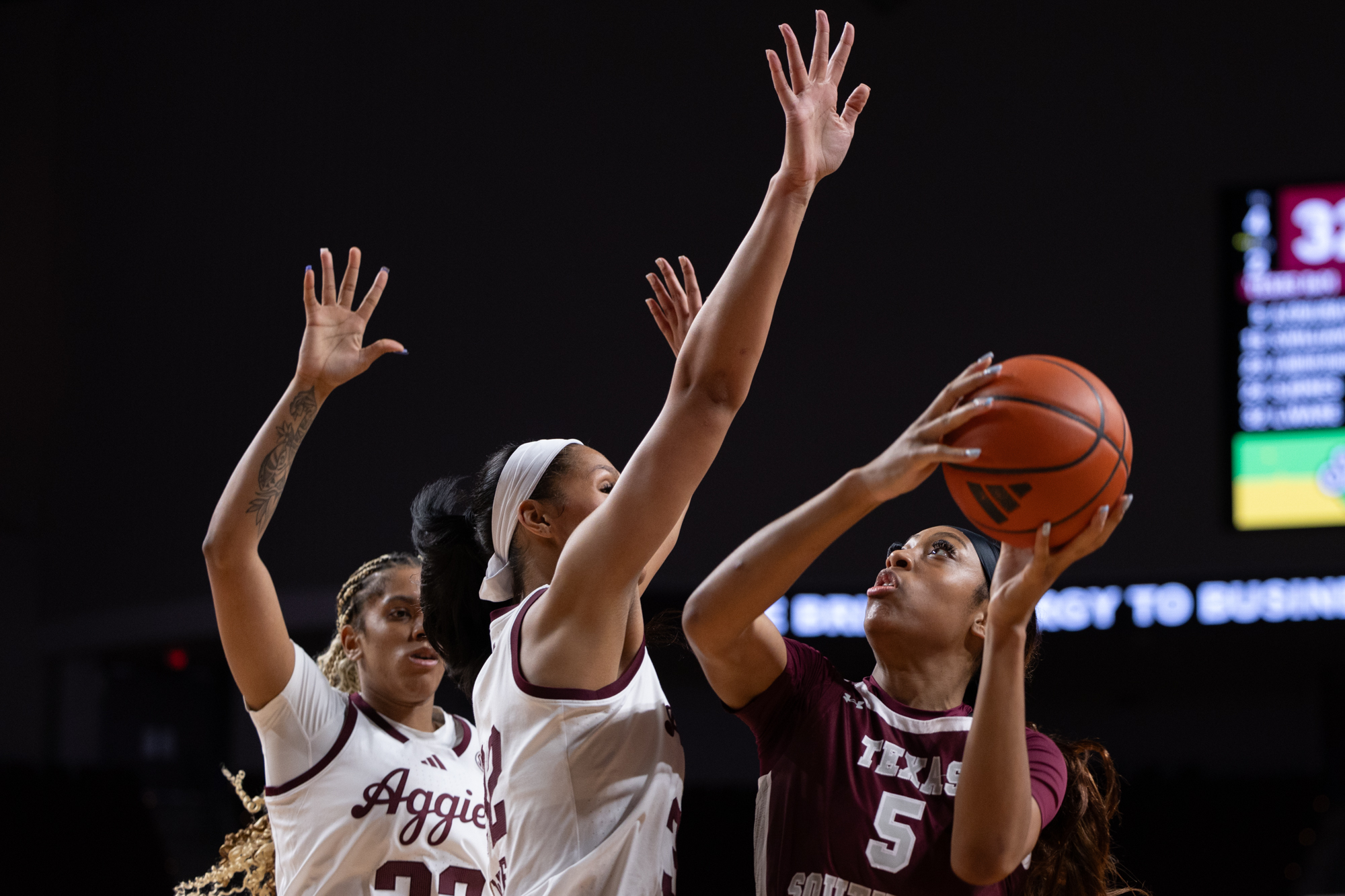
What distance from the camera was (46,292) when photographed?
865 centimetres

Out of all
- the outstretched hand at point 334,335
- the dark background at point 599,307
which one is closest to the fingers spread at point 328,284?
the outstretched hand at point 334,335

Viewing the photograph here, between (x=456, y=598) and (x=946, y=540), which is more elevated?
(x=946, y=540)

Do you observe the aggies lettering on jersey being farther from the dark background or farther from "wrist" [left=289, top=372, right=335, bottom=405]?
the dark background

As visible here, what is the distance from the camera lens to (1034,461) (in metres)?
1.73

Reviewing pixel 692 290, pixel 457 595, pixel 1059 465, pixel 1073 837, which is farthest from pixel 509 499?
pixel 1073 837

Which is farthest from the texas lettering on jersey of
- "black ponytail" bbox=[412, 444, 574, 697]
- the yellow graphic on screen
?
the yellow graphic on screen

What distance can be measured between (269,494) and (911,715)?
1232 millimetres

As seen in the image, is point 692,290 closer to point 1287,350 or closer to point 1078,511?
point 1078,511

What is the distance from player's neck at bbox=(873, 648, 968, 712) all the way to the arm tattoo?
115cm

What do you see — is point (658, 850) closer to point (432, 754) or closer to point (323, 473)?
point (432, 754)

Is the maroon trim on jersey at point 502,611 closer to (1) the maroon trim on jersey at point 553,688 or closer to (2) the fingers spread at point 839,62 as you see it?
(1) the maroon trim on jersey at point 553,688

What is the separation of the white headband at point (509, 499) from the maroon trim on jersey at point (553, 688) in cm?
21

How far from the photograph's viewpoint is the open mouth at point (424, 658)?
2.75 m

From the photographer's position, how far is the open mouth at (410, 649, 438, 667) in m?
2.75
